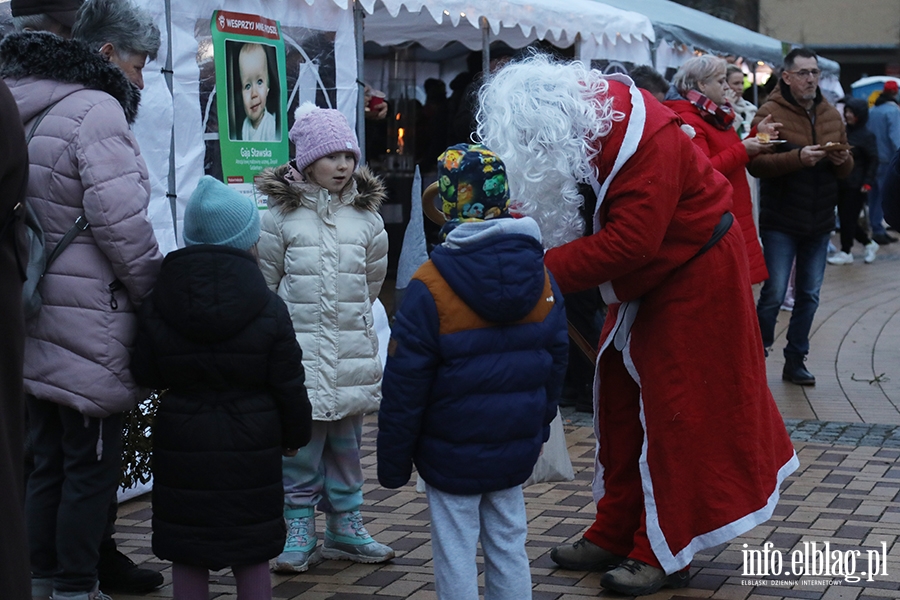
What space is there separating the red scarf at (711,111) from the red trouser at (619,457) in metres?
3.28

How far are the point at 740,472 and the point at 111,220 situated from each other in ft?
7.04

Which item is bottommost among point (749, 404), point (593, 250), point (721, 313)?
point (749, 404)

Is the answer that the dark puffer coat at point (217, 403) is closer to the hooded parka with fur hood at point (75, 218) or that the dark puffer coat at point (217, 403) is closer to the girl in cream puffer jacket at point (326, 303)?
the hooded parka with fur hood at point (75, 218)

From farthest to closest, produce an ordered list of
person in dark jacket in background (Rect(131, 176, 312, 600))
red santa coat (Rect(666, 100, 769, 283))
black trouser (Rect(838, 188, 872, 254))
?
black trouser (Rect(838, 188, 872, 254)), red santa coat (Rect(666, 100, 769, 283)), person in dark jacket in background (Rect(131, 176, 312, 600))

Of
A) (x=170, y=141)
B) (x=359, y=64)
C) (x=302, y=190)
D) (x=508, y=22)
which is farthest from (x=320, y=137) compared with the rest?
(x=508, y=22)

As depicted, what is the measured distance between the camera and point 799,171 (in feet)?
24.5

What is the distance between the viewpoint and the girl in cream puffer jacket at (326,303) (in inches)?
161

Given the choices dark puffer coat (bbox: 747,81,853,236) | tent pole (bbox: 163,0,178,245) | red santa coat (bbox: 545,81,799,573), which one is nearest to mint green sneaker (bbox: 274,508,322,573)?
red santa coat (bbox: 545,81,799,573)

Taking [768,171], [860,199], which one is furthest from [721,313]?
[860,199]

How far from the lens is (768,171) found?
290 inches

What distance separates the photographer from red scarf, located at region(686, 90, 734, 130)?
688 centimetres

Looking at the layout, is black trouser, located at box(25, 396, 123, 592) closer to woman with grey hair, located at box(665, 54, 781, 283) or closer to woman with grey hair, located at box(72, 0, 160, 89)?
woman with grey hair, located at box(72, 0, 160, 89)

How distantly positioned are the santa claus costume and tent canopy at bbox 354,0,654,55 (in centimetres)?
374

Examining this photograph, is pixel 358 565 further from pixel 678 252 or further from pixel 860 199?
pixel 860 199
